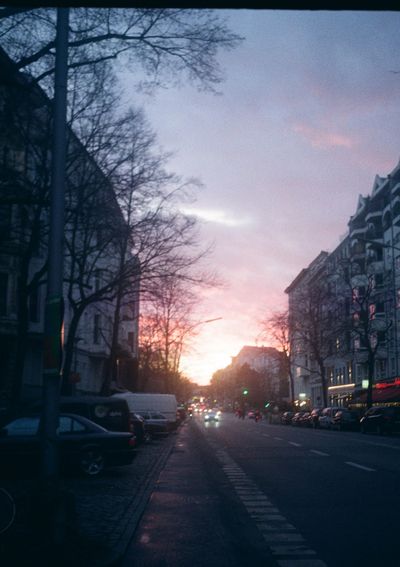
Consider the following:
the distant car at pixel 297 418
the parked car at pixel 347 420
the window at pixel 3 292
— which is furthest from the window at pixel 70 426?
the distant car at pixel 297 418

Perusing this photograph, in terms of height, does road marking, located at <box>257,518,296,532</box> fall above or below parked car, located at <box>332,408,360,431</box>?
below

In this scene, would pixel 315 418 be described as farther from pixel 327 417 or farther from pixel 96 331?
pixel 96 331

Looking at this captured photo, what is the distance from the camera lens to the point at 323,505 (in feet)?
38.3

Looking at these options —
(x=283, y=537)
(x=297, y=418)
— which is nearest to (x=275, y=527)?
(x=283, y=537)

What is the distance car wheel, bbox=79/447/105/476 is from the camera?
16703mm

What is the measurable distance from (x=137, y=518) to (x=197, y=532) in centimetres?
125

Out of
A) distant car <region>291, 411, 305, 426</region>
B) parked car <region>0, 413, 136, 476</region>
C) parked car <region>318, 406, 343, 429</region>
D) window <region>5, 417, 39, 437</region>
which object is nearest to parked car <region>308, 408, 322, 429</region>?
parked car <region>318, 406, 343, 429</region>

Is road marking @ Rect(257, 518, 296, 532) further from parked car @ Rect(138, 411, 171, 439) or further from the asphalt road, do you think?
parked car @ Rect(138, 411, 171, 439)

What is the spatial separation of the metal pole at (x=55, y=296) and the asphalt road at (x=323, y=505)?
2.70 m

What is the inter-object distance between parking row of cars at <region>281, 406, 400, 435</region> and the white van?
1265 cm

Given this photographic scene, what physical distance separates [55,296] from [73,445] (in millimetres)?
8855

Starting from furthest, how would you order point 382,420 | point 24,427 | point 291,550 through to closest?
point 382,420, point 24,427, point 291,550

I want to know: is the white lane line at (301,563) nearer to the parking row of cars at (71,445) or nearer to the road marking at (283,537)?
the road marking at (283,537)

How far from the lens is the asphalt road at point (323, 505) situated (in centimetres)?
803
